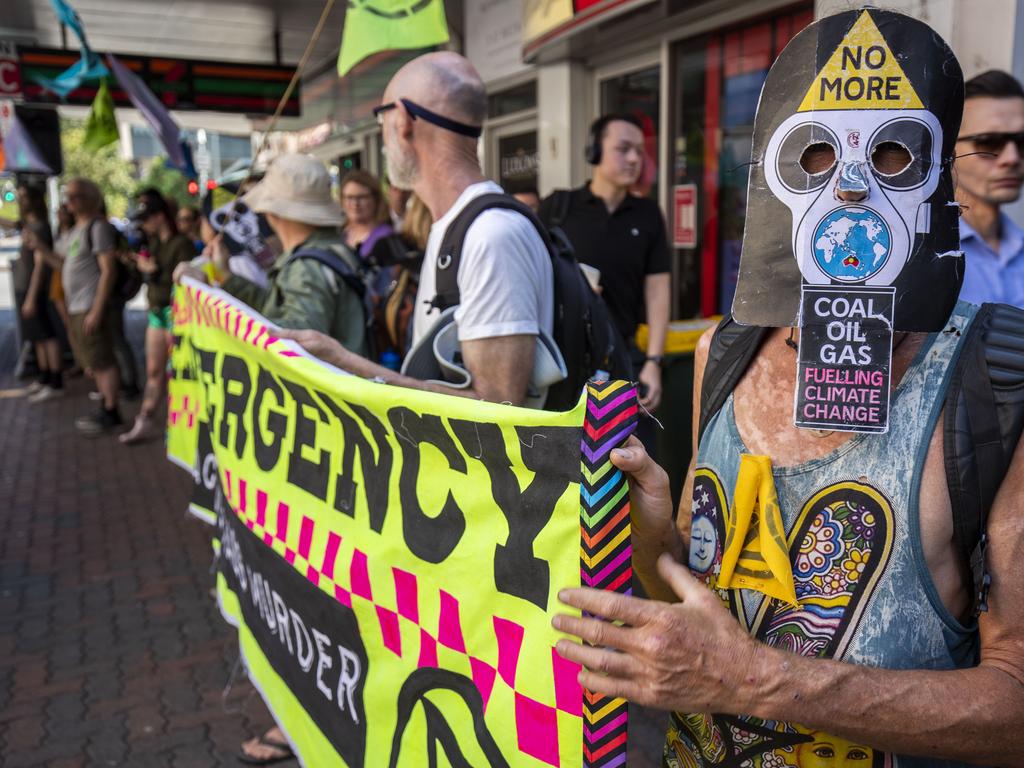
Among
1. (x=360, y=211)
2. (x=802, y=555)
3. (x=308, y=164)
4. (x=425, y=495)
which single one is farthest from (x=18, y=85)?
(x=802, y=555)

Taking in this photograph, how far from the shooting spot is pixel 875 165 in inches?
45.9

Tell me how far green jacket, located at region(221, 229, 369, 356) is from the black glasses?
216 centimetres

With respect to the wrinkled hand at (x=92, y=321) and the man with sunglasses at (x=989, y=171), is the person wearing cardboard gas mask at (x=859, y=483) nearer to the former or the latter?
the man with sunglasses at (x=989, y=171)

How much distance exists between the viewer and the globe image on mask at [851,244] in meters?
1.14

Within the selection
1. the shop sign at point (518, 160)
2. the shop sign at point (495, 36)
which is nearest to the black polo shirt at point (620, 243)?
the shop sign at point (518, 160)

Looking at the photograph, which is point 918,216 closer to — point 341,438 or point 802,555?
point 802,555

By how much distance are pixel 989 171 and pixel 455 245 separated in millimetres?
1814

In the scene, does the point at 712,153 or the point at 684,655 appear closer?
the point at 684,655

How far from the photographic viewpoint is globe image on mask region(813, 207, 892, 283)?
3.76 feet

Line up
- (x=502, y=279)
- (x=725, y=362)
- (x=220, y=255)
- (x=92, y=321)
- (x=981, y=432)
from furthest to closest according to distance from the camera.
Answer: (x=92, y=321) → (x=220, y=255) → (x=502, y=279) → (x=725, y=362) → (x=981, y=432)

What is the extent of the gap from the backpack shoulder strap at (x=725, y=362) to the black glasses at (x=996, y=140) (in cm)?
188

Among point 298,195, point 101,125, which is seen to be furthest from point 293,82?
point 101,125

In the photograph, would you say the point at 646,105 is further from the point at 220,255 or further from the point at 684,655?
the point at 684,655

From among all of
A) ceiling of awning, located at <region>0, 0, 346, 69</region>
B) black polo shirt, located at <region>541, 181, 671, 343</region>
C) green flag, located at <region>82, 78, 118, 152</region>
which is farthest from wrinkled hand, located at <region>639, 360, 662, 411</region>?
ceiling of awning, located at <region>0, 0, 346, 69</region>
